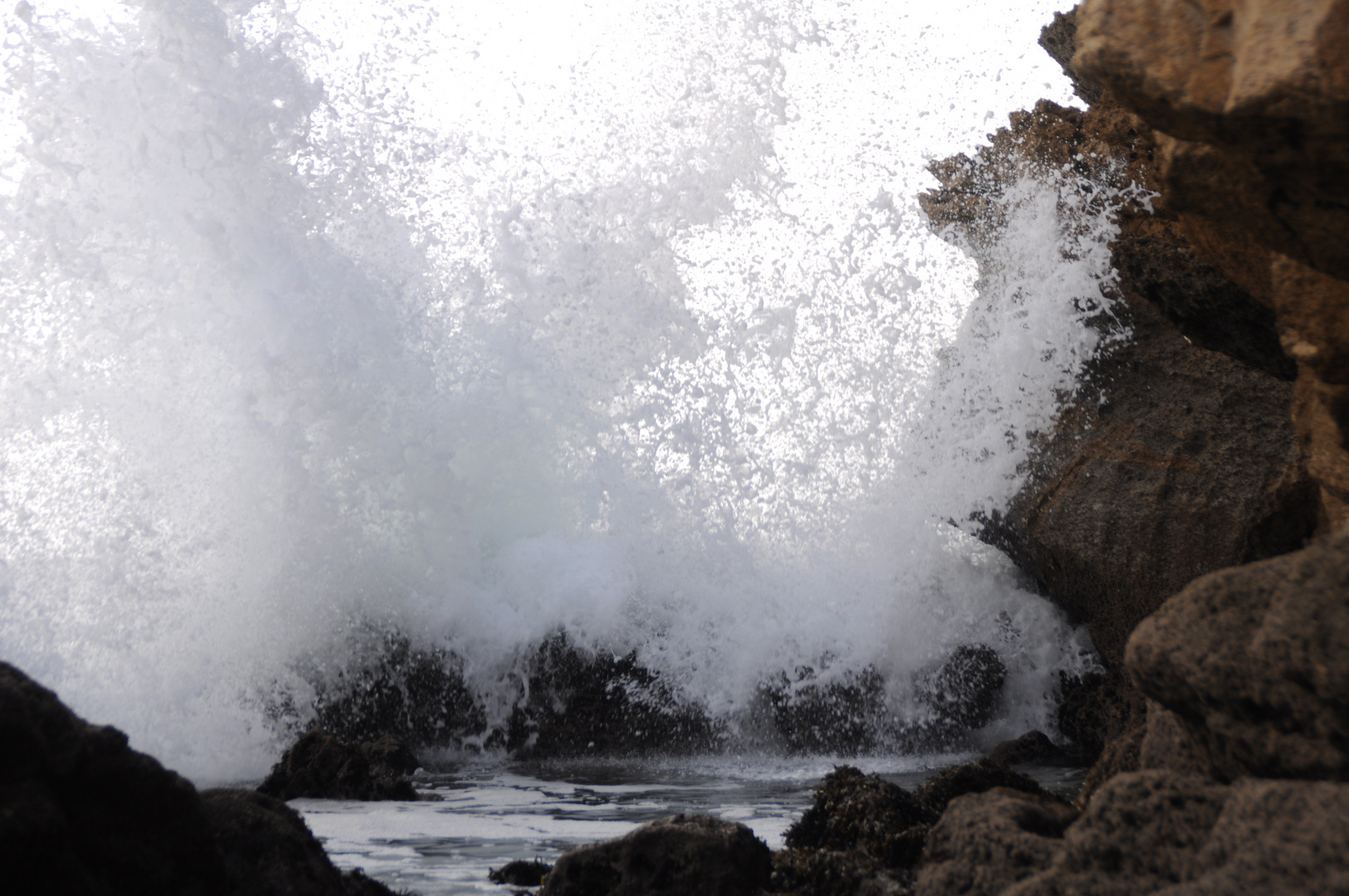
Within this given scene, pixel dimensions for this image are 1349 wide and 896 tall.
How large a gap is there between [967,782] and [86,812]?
255cm

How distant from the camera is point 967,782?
10.3 ft

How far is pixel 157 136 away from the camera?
723cm

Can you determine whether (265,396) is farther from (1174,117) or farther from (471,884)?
(1174,117)

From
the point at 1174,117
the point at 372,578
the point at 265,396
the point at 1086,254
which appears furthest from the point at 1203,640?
the point at 265,396

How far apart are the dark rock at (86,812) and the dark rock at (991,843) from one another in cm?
163

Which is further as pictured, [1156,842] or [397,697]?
[397,697]

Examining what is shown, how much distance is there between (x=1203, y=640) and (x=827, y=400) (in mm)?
4895

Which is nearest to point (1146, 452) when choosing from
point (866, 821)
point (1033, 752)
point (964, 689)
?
point (1033, 752)

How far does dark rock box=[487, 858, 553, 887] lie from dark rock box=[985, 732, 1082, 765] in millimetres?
2964

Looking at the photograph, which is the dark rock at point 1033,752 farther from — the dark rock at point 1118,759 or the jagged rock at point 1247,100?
the jagged rock at point 1247,100

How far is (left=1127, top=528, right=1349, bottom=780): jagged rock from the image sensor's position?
1.55 meters

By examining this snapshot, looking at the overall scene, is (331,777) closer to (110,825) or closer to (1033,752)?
(110,825)

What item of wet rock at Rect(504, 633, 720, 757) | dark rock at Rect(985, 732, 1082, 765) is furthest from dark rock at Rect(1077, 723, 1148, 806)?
wet rock at Rect(504, 633, 720, 757)

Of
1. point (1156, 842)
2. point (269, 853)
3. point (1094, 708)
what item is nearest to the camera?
point (1156, 842)
